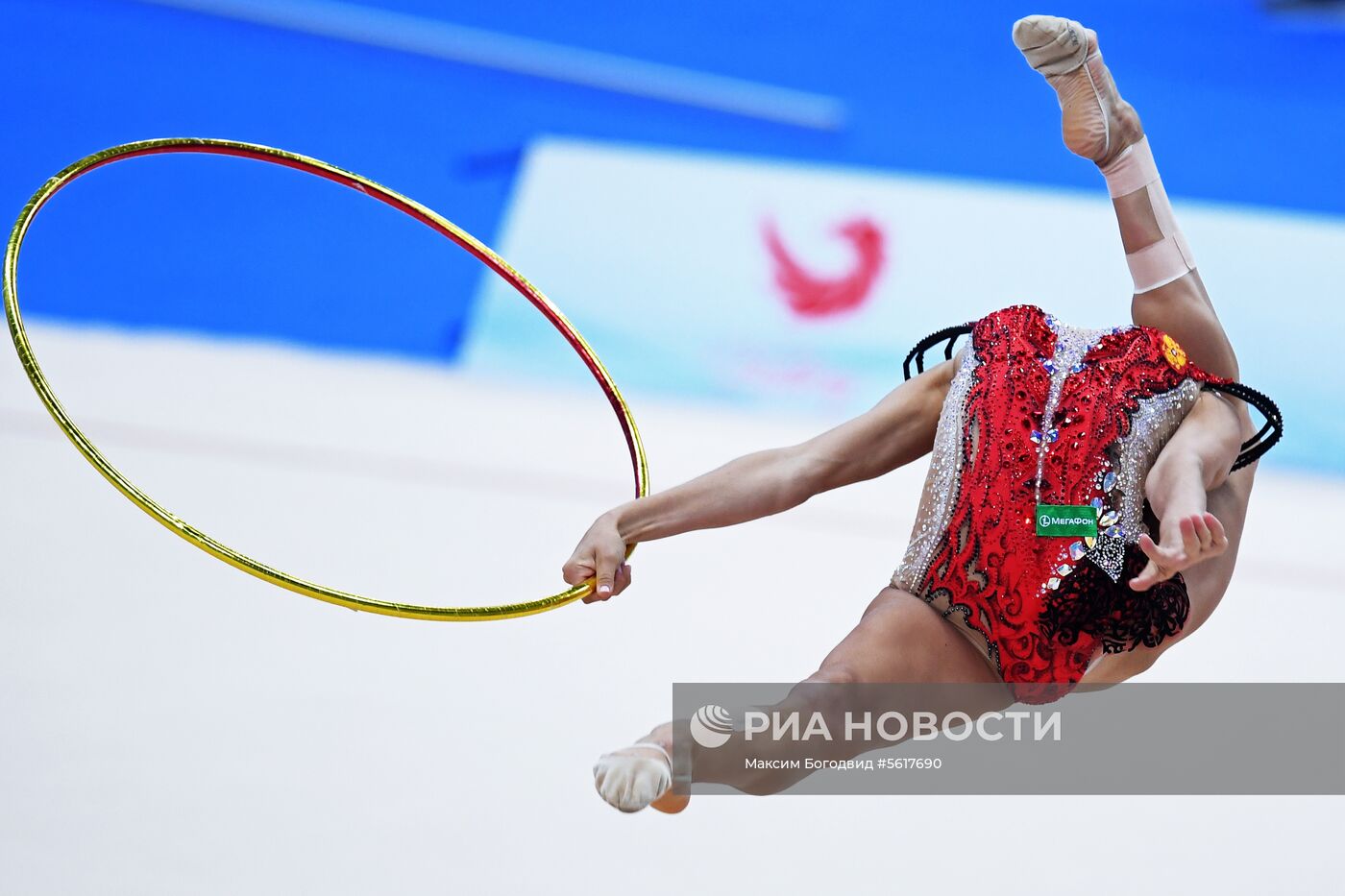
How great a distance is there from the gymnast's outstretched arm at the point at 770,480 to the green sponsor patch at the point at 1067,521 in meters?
0.26

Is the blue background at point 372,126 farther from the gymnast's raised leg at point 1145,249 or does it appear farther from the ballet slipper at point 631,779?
the ballet slipper at point 631,779

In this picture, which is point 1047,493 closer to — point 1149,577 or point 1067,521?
point 1067,521

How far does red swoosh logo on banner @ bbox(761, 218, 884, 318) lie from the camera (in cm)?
565

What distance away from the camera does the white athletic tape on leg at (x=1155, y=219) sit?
1935 mm

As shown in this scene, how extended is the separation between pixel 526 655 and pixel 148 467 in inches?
66.6

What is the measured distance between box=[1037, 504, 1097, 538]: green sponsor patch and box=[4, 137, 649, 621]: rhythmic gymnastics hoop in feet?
1.80

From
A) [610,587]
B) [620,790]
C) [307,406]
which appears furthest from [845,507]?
[620,790]

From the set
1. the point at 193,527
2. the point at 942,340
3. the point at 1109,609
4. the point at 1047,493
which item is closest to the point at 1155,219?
the point at 942,340

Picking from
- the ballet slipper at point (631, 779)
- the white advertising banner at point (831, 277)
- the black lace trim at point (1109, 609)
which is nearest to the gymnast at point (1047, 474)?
the black lace trim at point (1109, 609)

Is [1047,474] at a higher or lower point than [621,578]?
higher

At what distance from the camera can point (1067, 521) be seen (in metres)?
1.78

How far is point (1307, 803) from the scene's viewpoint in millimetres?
2461

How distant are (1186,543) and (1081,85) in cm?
70

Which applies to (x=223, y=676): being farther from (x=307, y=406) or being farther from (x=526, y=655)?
(x=307, y=406)
